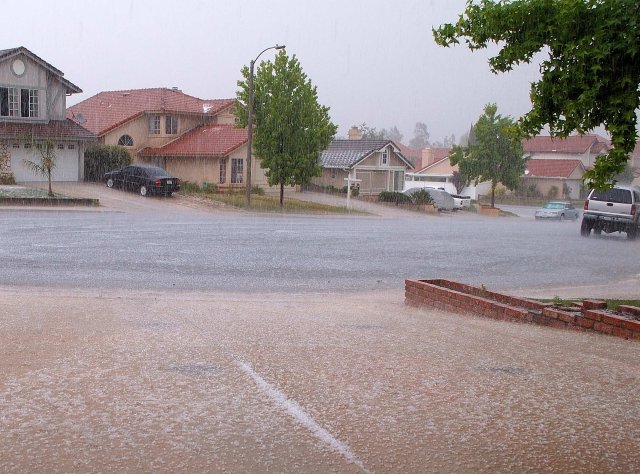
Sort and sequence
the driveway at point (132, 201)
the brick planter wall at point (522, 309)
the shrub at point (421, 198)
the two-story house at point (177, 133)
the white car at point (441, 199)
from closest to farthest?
1. the brick planter wall at point (522, 309)
2. the driveway at point (132, 201)
3. the two-story house at point (177, 133)
4. the shrub at point (421, 198)
5. the white car at point (441, 199)

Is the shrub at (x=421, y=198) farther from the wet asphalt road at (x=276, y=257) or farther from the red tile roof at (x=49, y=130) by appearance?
the wet asphalt road at (x=276, y=257)

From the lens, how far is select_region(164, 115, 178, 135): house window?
5141 cm

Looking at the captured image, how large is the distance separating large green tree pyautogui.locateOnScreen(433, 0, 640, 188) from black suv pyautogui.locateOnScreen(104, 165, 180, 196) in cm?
3384

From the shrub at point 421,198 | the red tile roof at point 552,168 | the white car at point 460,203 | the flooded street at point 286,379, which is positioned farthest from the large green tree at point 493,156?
the flooded street at point 286,379

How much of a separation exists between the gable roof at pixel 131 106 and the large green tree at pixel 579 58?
4350 cm

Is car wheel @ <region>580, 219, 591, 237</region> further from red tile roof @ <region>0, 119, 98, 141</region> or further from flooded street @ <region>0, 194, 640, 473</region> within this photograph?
red tile roof @ <region>0, 119, 98, 141</region>

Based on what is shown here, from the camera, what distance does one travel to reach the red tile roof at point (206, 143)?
158ft

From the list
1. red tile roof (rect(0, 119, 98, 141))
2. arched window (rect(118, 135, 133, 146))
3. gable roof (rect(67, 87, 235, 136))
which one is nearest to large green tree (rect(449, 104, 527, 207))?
gable roof (rect(67, 87, 235, 136))

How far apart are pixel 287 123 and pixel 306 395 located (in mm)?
36569

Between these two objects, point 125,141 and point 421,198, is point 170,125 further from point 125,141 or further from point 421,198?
point 421,198

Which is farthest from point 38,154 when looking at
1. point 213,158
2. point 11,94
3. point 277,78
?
point 277,78

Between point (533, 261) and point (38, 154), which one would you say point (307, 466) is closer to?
point (533, 261)

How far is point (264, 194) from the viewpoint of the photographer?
5059 centimetres

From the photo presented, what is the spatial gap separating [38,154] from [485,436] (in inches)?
1591
